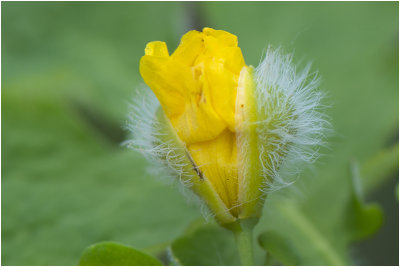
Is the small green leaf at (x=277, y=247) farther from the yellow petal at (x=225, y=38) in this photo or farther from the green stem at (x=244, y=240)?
the yellow petal at (x=225, y=38)

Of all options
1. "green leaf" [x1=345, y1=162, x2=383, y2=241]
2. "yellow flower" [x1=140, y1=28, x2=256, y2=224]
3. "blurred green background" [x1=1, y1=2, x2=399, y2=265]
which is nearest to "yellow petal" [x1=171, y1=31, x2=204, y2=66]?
"yellow flower" [x1=140, y1=28, x2=256, y2=224]

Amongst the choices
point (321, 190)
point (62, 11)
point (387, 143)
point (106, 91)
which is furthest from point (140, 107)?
point (62, 11)

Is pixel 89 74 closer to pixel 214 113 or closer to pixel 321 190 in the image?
pixel 321 190

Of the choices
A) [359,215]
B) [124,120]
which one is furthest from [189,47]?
[124,120]

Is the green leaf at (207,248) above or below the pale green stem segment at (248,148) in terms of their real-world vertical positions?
below

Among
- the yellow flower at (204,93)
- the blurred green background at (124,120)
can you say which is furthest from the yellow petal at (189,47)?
the blurred green background at (124,120)

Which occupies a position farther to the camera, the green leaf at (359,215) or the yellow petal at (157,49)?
the green leaf at (359,215)
